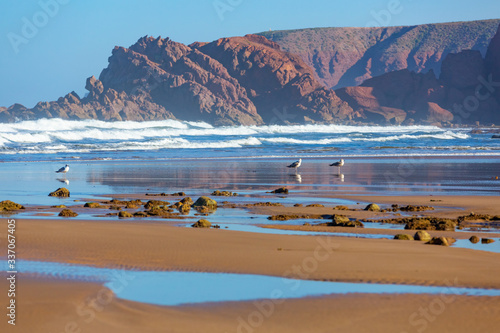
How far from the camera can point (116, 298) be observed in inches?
196

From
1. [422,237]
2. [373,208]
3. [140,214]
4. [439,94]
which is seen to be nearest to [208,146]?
[373,208]

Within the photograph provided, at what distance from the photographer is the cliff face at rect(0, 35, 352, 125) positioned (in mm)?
120500

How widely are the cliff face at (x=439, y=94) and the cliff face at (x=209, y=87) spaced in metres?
10.0

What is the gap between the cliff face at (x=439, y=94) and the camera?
461ft

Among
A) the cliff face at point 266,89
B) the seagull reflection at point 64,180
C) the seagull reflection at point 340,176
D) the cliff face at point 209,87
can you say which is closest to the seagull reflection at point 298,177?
the seagull reflection at point 340,176

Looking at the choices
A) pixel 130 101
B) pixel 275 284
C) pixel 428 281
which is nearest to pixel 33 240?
pixel 275 284

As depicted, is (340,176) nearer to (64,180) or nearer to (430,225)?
(64,180)

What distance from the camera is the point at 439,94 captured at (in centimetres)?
14788

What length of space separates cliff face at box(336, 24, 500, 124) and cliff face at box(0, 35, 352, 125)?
1002 cm

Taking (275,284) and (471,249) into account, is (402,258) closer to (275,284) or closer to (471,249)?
(471,249)

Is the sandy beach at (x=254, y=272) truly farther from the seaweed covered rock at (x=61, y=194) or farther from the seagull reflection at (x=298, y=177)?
the seagull reflection at (x=298, y=177)

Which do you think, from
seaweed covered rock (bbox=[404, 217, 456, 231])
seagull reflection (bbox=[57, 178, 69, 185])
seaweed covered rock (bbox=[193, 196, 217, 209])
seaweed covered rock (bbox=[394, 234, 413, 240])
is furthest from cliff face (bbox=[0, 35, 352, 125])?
seaweed covered rock (bbox=[394, 234, 413, 240])

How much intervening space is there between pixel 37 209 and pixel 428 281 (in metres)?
7.49

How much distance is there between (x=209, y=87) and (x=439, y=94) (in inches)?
2274
